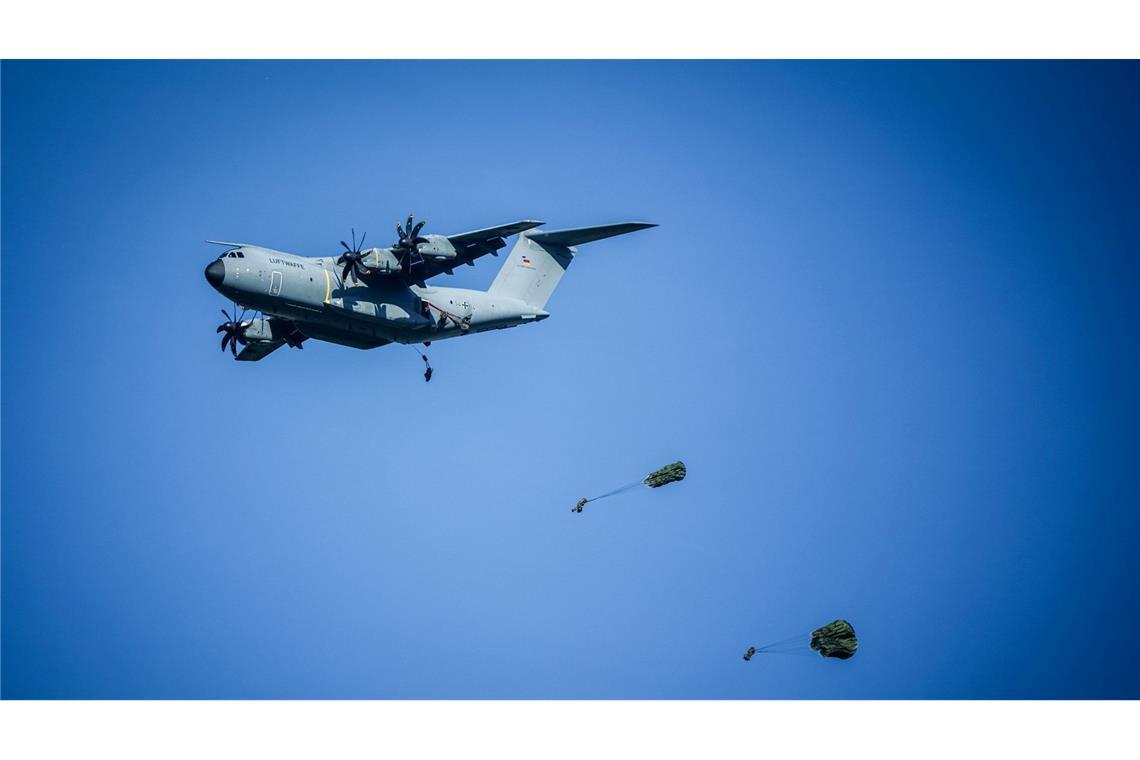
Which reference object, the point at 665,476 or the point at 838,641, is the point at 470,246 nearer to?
the point at 665,476

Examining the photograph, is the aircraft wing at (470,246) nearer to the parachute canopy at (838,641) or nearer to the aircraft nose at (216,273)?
the aircraft nose at (216,273)

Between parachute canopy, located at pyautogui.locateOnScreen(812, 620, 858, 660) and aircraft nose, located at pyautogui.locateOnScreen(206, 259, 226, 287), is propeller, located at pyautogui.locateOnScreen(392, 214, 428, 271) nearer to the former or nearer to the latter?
aircraft nose, located at pyautogui.locateOnScreen(206, 259, 226, 287)

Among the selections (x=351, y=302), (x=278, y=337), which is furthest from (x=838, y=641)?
(x=278, y=337)

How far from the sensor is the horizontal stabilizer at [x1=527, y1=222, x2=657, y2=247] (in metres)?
26.2

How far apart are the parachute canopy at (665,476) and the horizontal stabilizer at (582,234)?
17.8ft

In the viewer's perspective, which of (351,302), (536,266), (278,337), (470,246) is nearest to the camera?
(351,302)

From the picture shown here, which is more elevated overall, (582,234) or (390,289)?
(582,234)

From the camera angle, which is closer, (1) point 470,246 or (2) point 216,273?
(2) point 216,273

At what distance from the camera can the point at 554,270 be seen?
29.2 meters

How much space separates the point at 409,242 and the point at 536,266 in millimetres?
4724

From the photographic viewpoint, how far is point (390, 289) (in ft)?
84.7

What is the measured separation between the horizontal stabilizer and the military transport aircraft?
0.09 feet

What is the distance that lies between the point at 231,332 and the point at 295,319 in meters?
2.89

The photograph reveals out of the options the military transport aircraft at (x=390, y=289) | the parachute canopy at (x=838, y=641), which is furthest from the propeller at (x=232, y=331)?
the parachute canopy at (x=838, y=641)
